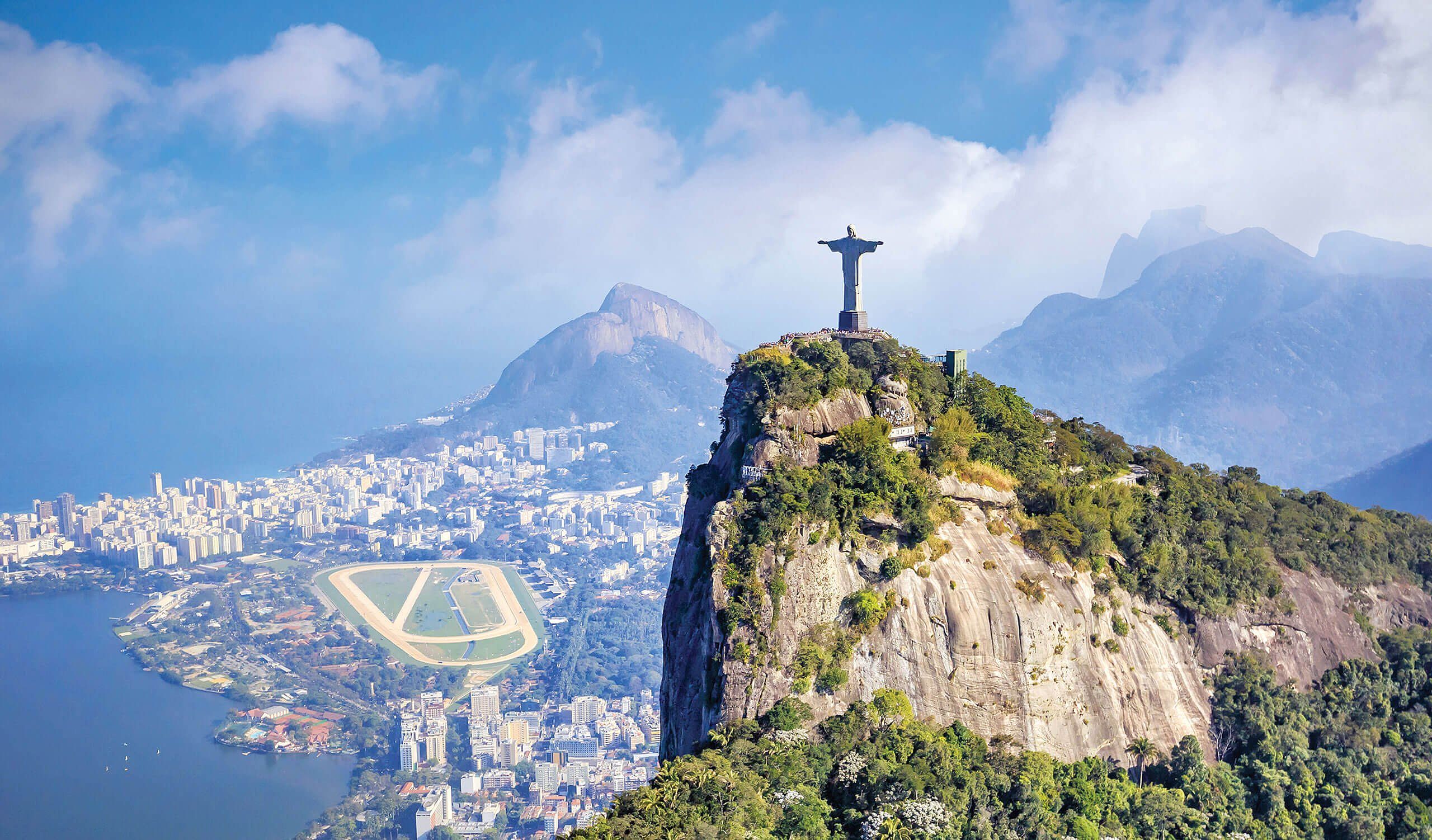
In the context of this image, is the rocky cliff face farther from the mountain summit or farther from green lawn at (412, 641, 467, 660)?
green lawn at (412, 641, 467, 660)

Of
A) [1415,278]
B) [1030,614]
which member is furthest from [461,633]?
[1415,278]

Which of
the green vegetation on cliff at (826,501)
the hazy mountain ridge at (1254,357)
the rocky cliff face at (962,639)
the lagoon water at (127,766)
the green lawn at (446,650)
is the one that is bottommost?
the lagoon water at (127,766)

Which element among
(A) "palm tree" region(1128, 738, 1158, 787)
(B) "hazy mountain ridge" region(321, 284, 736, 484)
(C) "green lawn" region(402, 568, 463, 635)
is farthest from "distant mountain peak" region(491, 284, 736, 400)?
(A) "palm tree" region(1128, 738, 1158, 787)

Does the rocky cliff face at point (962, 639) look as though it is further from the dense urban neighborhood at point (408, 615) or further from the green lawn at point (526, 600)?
the green lawn at point (526, 600)

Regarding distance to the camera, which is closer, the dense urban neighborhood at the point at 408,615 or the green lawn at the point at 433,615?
the dense urban neighborhood at the point at 408,615

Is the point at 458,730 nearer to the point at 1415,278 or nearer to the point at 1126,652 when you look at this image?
the point at 1126,652

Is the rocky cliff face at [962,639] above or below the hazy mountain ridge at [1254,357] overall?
below

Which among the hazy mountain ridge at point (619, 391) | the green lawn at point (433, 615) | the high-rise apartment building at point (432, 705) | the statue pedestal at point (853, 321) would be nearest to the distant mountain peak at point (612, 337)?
the hazy mountain ridge at point (619, 391)

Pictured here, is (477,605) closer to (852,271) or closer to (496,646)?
(496,646)
